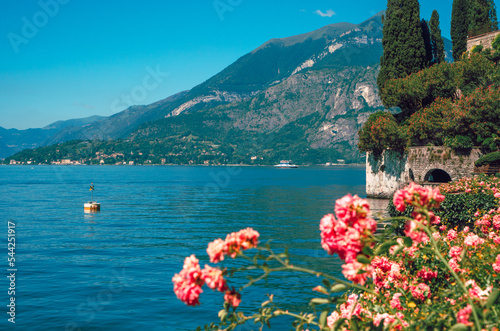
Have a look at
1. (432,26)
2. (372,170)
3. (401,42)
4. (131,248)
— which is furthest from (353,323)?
(432,26)

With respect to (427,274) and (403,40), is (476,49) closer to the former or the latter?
(403,40)

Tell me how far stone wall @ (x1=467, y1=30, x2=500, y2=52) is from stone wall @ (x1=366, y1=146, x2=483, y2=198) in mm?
13798

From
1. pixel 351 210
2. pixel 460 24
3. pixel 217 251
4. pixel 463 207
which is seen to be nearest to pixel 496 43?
A: pixel 460 24

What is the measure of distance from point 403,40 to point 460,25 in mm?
13312

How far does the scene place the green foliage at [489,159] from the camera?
3127cm

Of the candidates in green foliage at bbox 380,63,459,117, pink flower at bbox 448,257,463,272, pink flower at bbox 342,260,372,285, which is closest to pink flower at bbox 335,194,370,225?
pink flower at bbox 342,260,372,285

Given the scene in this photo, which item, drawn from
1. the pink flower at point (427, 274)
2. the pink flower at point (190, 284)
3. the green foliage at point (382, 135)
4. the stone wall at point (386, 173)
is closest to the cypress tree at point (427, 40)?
the green foliage at point (382, 135)

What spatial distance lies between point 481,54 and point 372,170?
49.3 feet

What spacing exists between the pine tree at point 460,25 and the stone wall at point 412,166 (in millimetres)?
18132

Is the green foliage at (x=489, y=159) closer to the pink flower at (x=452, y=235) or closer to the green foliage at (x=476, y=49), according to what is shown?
the green foliage at (x=476, y=49)

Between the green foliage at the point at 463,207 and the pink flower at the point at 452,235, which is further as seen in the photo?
the green foliage at the point at 463,207

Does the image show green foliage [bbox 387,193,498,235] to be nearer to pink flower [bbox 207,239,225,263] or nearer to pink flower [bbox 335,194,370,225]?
pink flower [bbox 335,194,370,225]

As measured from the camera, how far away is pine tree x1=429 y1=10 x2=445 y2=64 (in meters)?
46.7

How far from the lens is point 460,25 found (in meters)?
51.7
